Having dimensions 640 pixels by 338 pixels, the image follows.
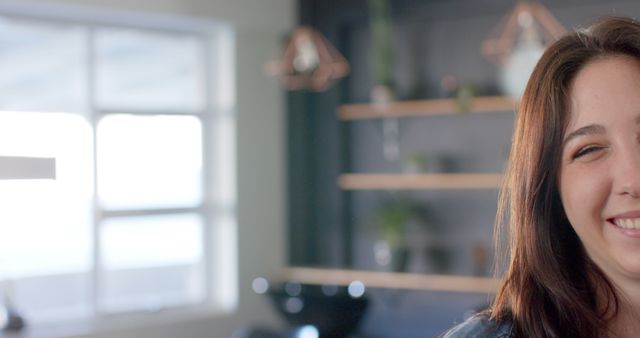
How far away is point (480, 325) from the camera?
1243mm

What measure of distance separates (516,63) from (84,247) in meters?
2.56

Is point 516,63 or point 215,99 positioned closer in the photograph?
point 516,63

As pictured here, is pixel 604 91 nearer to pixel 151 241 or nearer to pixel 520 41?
pixel 520 41

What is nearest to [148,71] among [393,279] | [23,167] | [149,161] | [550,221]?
[149,161]

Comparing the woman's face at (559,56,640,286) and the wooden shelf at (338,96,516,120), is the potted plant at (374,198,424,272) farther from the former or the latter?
the woman's face at (559,56,640,286)

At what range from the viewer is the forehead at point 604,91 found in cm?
118

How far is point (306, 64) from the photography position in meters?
6.07

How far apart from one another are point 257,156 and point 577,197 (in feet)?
18.2

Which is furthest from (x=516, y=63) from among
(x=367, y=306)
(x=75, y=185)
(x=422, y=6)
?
(x=75, y=185)

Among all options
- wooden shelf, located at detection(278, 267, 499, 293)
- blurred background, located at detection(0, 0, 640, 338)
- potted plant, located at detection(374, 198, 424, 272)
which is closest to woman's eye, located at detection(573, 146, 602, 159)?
blurred background, located at detection(0, 0, 640, 338)

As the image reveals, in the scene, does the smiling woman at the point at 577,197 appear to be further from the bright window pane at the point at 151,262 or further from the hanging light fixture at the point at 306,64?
the bright window pane at the point at 151,262

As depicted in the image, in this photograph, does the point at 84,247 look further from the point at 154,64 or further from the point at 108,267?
the point at 154,64

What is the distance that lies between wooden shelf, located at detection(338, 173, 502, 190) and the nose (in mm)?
4591

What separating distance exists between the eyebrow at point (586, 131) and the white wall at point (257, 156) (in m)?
5.28
